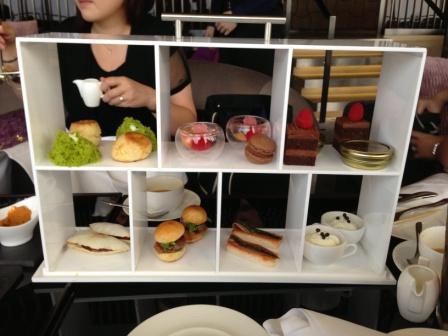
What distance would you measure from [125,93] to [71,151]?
30 cm

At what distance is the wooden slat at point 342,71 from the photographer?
337cm

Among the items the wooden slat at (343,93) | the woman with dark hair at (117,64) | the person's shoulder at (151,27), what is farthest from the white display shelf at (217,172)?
the wooden slat at (343,93)

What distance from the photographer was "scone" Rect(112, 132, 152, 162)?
0.82 meters

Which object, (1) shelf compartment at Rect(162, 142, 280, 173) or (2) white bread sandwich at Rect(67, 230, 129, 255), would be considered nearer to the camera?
(1) shelf compartment at Rect(162, 142, 280, 173)

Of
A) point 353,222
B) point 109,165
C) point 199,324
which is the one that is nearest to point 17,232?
point 109,165

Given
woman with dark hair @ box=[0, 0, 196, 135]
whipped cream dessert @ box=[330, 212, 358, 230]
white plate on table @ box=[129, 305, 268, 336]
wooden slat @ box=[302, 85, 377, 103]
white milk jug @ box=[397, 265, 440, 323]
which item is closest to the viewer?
white plate on table @ box=[129, 305, 268, 336]

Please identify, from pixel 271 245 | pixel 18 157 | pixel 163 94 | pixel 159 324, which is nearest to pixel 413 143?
pixel 271 245

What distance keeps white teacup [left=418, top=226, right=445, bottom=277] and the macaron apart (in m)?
0.34

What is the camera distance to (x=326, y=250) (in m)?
0.87

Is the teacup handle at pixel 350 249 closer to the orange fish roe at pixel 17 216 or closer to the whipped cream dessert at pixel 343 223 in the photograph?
the whipped cream dessert at pixel 343 223

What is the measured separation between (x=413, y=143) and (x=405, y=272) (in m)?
0.75

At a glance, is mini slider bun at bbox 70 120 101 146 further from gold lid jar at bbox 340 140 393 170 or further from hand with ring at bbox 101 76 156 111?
gold lid jar at bbox 340 140 393 170

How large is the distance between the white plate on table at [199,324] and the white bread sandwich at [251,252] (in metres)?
0.28

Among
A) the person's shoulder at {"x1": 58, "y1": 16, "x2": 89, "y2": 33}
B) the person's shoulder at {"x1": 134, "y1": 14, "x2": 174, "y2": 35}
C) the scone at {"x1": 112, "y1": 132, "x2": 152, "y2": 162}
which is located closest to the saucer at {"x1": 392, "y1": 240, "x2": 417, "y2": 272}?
the scone at {"x1": 112, "y1": 132, "x2": 152, "y2": 162}
